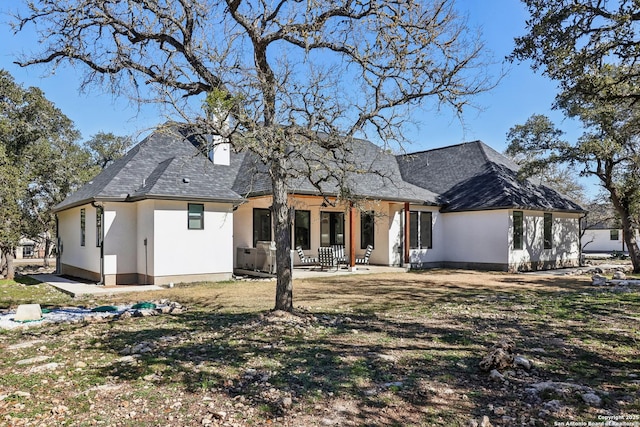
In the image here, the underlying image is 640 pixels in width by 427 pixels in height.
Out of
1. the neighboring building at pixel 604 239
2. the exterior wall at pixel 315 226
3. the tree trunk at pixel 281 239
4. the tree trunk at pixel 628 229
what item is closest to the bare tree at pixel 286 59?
the tree trunk at pixel 281 239

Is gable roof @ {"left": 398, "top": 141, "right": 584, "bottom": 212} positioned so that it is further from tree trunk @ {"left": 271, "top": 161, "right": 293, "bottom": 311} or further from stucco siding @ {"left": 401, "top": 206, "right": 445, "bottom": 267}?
tree trunk @ {"left": 271, "top": 161, "right": 293, "bottom": 311}

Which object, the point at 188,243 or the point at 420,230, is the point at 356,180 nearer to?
the point at 420,230

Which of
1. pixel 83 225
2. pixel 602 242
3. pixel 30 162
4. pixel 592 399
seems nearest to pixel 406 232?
pixel 83 225

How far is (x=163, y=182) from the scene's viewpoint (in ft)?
A: 44.6

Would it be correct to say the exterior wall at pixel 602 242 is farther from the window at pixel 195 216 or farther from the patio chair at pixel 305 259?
the window at pixel 195 216

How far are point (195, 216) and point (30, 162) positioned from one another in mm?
11728

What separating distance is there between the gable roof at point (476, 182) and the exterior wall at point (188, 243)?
305 inches

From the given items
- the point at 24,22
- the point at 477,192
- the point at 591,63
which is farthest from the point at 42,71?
the point at 477,192

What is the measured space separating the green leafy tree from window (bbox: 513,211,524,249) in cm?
1930

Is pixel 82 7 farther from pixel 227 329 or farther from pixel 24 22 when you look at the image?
pixel 227 329

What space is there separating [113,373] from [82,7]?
5.85 m

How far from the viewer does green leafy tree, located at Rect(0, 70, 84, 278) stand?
52.4 ft

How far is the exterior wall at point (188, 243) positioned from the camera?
13.2 m

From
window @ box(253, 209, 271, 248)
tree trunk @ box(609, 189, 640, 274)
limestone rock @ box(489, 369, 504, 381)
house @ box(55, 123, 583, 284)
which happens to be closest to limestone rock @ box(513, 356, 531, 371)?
limestone rock @ box(489, 369, 504, 381)
